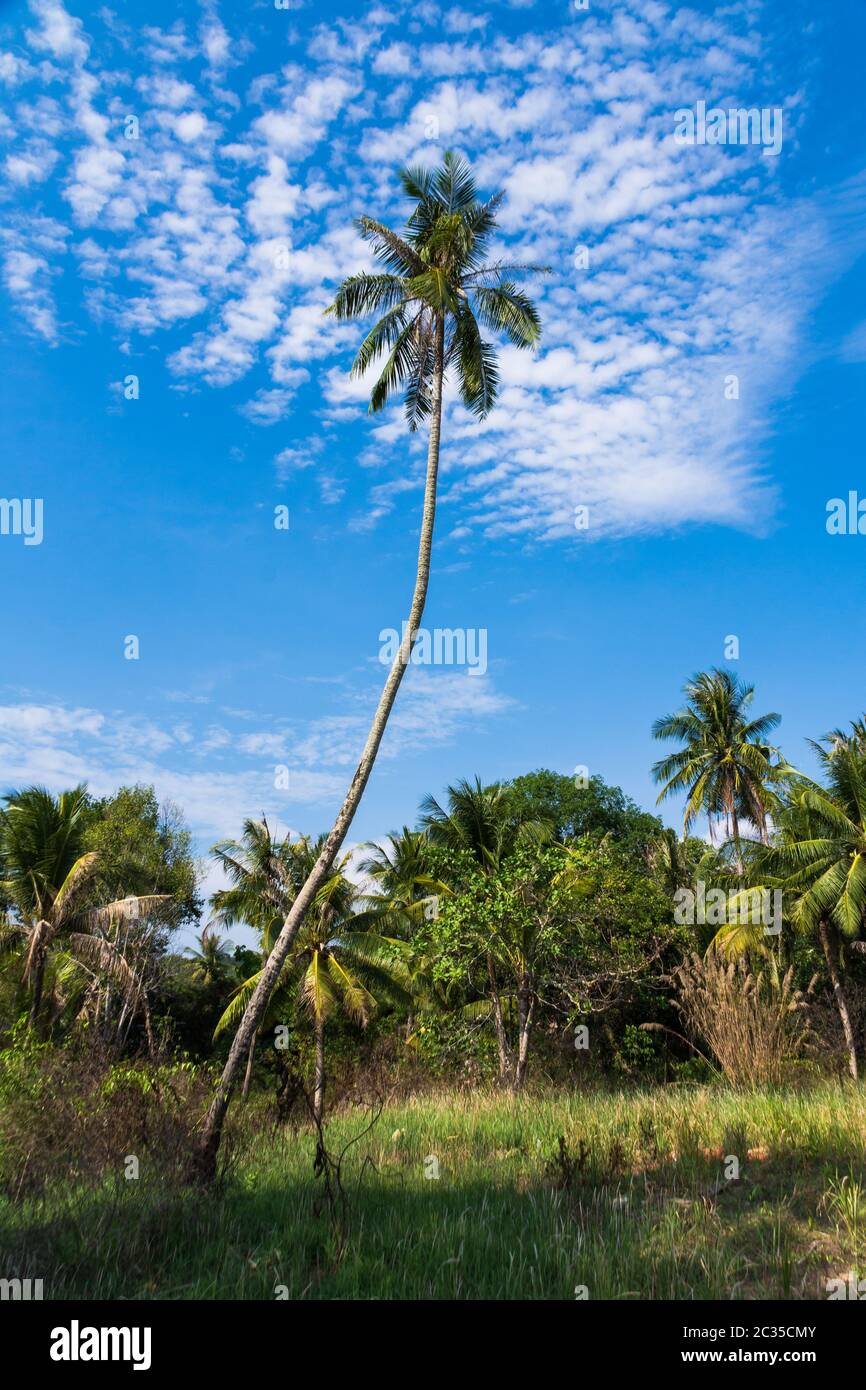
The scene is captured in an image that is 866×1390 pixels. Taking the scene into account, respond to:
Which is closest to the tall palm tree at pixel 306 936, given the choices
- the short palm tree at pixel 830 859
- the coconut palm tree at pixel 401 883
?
the coconut palm tree at pixel 401 883

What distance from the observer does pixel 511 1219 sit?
708cm

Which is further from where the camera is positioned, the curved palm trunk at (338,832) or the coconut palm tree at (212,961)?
the coconut palm tree at (212,961)

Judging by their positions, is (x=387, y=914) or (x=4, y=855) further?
(x=387, y=914)

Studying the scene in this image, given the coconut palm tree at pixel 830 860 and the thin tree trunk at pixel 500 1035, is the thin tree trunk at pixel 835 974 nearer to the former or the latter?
the coconut palm tree at pixel 830 860

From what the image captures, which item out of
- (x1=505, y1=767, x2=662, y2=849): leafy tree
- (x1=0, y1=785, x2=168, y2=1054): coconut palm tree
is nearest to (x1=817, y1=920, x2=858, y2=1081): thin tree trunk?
(x1=505, y1=767, x2=662, y2=849): leafy tree

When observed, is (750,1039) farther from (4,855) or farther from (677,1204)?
(4,855)

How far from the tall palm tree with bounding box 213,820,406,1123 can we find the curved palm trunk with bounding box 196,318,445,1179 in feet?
51.4

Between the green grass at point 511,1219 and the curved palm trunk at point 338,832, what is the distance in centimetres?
61

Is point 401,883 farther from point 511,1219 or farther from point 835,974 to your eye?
point 511,1219

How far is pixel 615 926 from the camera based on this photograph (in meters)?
23.3

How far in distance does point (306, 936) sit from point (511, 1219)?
73.6ft

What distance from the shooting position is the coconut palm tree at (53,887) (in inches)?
918
